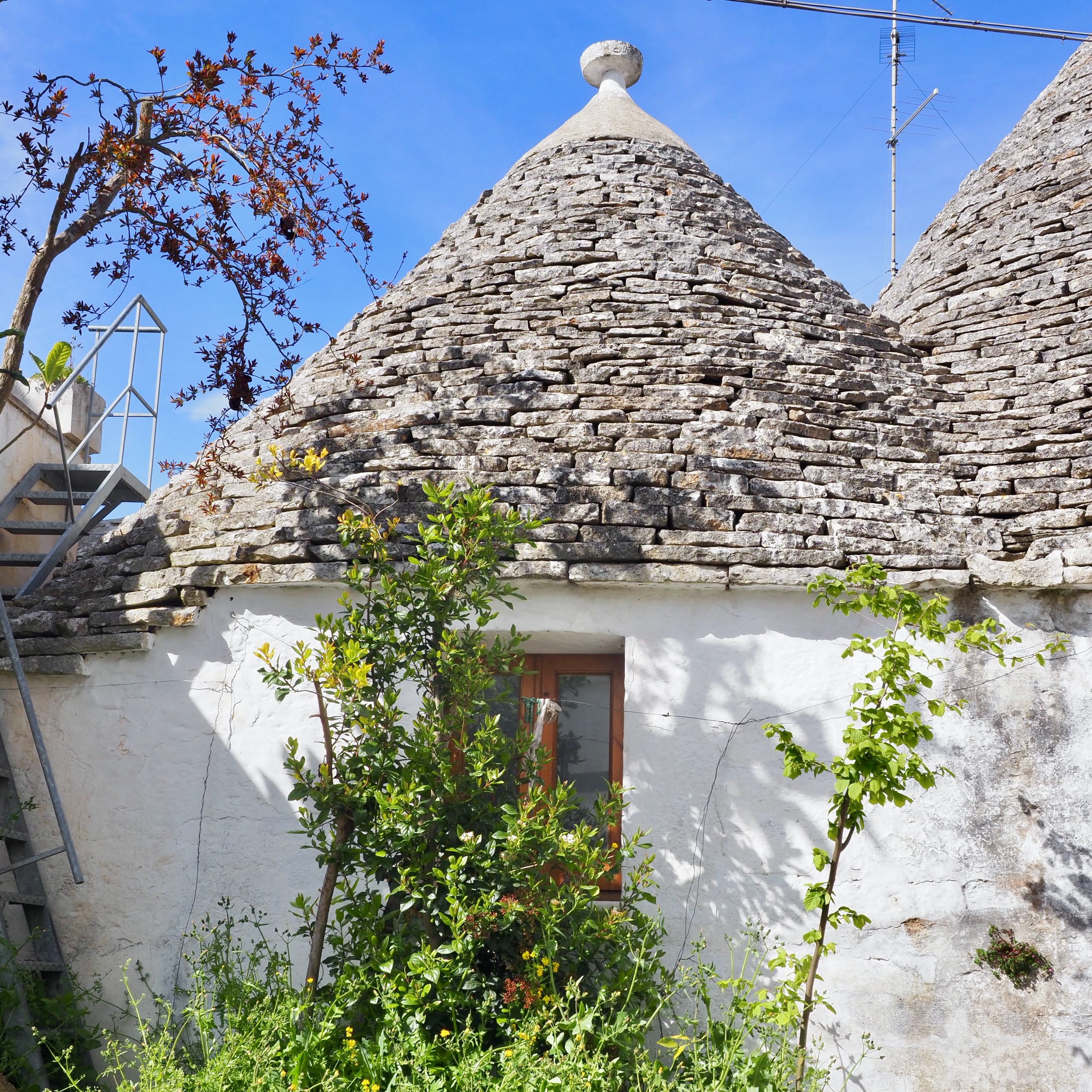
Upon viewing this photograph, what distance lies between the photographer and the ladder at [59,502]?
5.91m

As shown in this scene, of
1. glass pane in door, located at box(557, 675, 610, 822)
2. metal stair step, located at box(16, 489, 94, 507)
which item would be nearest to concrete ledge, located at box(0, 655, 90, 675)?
metal stair step, located at box(16, 489, 94, 507)

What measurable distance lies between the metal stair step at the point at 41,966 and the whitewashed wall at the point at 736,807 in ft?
0.50

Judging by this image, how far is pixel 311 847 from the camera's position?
3969 mm

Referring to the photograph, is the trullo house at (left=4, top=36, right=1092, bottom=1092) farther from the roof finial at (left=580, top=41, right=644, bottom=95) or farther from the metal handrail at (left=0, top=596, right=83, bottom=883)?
the roof finial at (left=580, top=41, right=644, bottom=95)

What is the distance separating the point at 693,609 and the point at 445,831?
1.54 m

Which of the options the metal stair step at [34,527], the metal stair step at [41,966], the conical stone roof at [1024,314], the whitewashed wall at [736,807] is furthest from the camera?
the metal stair step at [34,527]

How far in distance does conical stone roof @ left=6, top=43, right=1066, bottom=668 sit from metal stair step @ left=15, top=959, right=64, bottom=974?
56.3 inches

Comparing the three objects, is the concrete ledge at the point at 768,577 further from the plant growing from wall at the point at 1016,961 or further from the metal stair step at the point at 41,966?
the metal stair step at the point at 41,966

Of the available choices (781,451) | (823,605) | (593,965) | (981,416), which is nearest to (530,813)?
(593,965)

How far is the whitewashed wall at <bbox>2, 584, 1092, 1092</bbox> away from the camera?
13.5 feet

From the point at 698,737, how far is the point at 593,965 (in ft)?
3.56

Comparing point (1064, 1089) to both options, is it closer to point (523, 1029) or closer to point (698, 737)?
point (698, 737)

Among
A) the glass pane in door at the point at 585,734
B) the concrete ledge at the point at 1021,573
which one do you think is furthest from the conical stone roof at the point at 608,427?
the glass pane in door at the point at 585,734

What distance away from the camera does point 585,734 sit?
15.7 feet
